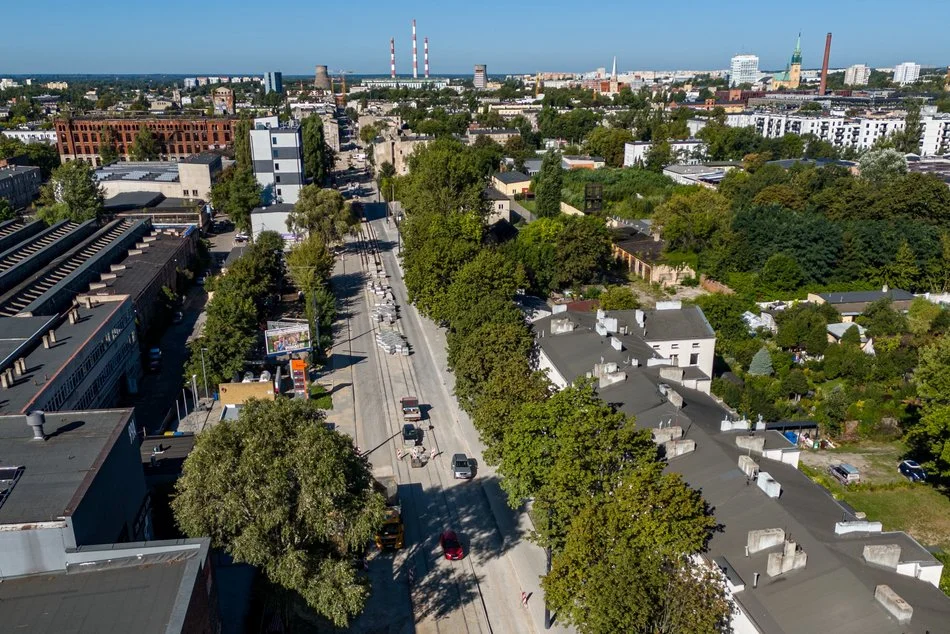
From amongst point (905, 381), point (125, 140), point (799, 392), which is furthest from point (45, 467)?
point (125, 140)

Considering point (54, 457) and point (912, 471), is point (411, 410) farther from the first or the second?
point (912, 471)

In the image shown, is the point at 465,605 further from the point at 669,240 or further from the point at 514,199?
the point at 514,199

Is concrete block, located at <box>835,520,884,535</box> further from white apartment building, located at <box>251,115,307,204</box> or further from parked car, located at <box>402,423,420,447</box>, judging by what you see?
white apartment building, located at <box>251,115,307,204</box>

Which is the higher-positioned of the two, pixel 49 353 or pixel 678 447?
pixel 49 353

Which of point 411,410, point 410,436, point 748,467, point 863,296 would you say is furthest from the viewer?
point 863,296

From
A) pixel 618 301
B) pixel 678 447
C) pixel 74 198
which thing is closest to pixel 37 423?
pixel 678 447
